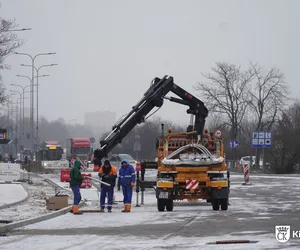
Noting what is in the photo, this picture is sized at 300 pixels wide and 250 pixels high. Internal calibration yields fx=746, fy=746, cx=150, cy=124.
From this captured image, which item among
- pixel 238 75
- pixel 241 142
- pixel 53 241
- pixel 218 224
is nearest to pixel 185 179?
pixel 218 224

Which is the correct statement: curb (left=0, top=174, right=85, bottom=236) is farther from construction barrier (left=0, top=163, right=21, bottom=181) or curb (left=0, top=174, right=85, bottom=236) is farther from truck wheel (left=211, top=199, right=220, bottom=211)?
construction barrier (left=0, top=163, right=21, bottom=181)

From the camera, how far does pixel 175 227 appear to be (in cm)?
1848

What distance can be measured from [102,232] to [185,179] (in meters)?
6.86

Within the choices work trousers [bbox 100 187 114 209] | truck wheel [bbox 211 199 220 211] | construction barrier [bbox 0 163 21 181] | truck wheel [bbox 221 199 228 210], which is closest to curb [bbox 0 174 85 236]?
work trousers [bbox 100 187 114 209]

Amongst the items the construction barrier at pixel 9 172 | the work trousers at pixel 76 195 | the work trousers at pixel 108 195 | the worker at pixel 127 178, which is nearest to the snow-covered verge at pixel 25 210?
the work trousers at pixel 76 195

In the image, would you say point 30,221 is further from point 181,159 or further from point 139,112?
point 139,112

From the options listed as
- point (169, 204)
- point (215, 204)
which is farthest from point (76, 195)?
point (215, 204)

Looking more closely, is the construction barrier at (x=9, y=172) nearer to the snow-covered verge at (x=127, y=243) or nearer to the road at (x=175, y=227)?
the road at (x=175, y=227)

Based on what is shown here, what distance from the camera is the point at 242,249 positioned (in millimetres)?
13398

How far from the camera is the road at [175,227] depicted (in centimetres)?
1495

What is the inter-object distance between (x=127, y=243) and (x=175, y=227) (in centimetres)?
342

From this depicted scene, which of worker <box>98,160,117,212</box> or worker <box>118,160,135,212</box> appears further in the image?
worker <box>98,160,117,212</box>

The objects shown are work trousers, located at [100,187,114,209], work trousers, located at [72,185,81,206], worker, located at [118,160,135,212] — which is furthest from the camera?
work trousers, located at [100,187,114,209]

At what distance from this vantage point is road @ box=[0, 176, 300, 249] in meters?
14.9
